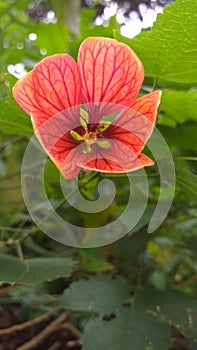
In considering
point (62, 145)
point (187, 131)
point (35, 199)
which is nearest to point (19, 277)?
point (62, 145)

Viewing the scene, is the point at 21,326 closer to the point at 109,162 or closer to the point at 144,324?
the point at 144,324

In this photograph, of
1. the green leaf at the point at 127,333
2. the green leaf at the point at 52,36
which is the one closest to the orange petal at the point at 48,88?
the green leaf at the point at 127,333

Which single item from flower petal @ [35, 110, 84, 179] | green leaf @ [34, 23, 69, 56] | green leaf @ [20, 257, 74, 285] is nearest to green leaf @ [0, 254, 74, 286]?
green leaf @ [20, 257, 74, 285]

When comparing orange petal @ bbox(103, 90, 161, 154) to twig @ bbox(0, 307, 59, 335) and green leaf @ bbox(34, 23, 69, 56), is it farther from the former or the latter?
green leaf @ bbox(34, 23, 69, 56)

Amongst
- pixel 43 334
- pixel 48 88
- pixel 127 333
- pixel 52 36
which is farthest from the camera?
pixel 52 36

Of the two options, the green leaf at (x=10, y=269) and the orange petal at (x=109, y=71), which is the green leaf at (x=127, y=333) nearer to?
the green leaf at (x=10, y=269)

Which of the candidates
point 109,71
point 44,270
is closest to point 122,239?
point 44,270

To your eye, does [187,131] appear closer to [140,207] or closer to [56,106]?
[140,207]

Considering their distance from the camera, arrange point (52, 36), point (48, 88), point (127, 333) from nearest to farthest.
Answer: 1. point (48, 88)
2. point (127, 333)
3. point (52, 36)
